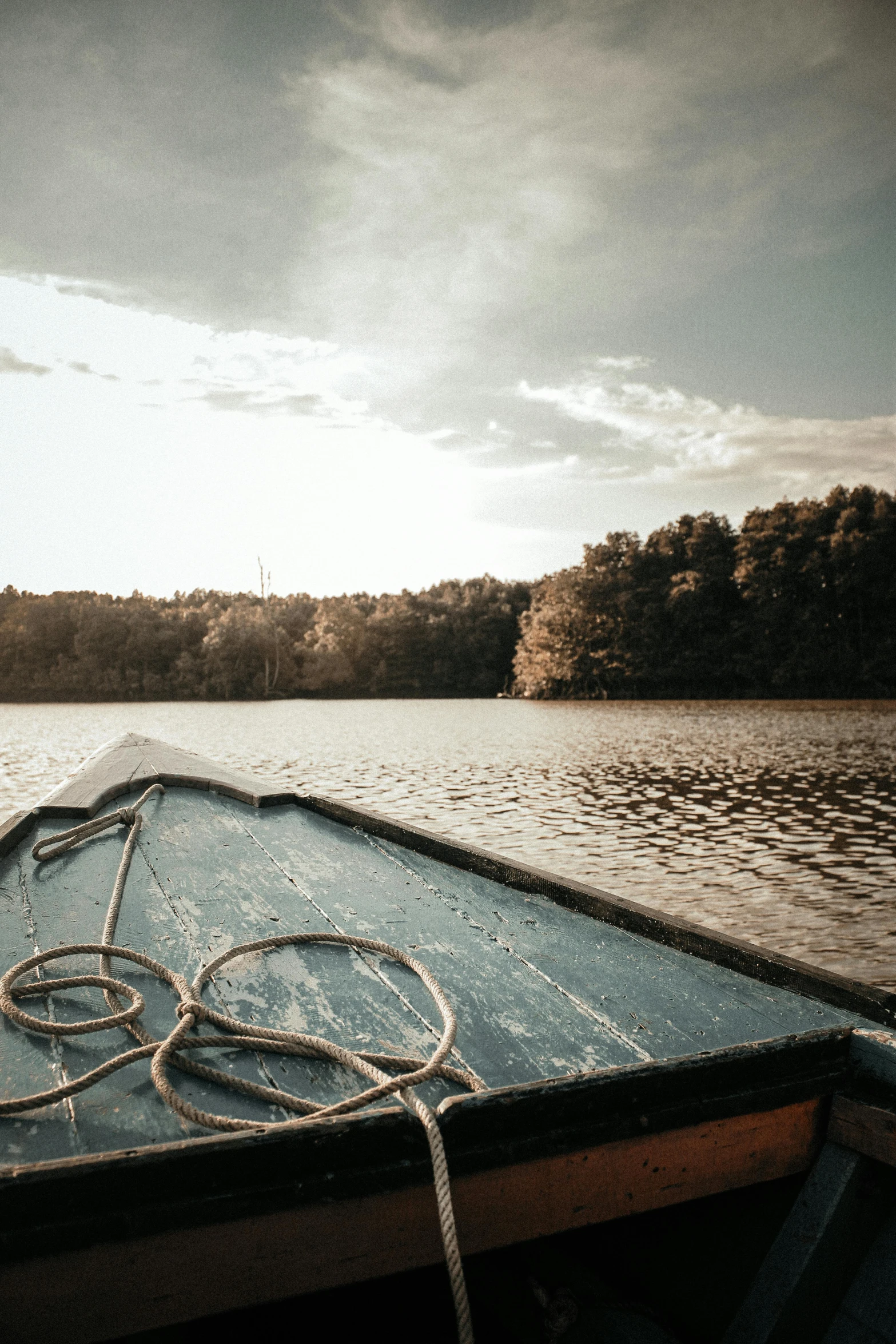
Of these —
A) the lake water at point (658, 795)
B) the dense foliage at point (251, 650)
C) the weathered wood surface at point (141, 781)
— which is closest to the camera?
the weathered wood surface at point (141, 781)

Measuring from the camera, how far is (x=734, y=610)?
1674 inches

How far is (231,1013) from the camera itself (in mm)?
1798

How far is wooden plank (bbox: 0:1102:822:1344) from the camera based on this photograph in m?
1.11

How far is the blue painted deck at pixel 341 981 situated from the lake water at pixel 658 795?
9.09ft

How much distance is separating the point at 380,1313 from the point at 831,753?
1381 cm

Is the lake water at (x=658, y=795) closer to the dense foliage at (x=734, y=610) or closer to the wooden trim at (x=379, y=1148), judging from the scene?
the wooden trim at (x=379, y=1148)

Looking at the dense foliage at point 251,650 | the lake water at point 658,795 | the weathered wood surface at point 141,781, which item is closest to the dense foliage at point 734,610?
the dense foliage at point 251,650

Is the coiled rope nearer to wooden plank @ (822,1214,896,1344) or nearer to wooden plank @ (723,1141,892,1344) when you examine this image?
wooden plank @ (723,1141,892,1344)

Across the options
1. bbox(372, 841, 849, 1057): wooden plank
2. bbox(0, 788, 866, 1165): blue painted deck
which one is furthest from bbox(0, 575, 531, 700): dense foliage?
bbox(372, 841, 849, 1057): wooden plank

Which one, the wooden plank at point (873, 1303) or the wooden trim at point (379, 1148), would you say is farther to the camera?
the wooden plank at point (873, 1303)

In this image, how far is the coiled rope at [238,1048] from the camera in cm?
119

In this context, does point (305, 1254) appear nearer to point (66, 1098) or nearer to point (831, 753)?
point (66, 1098)

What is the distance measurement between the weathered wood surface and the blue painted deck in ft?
1.99

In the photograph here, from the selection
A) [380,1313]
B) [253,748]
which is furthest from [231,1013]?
[253,748]
